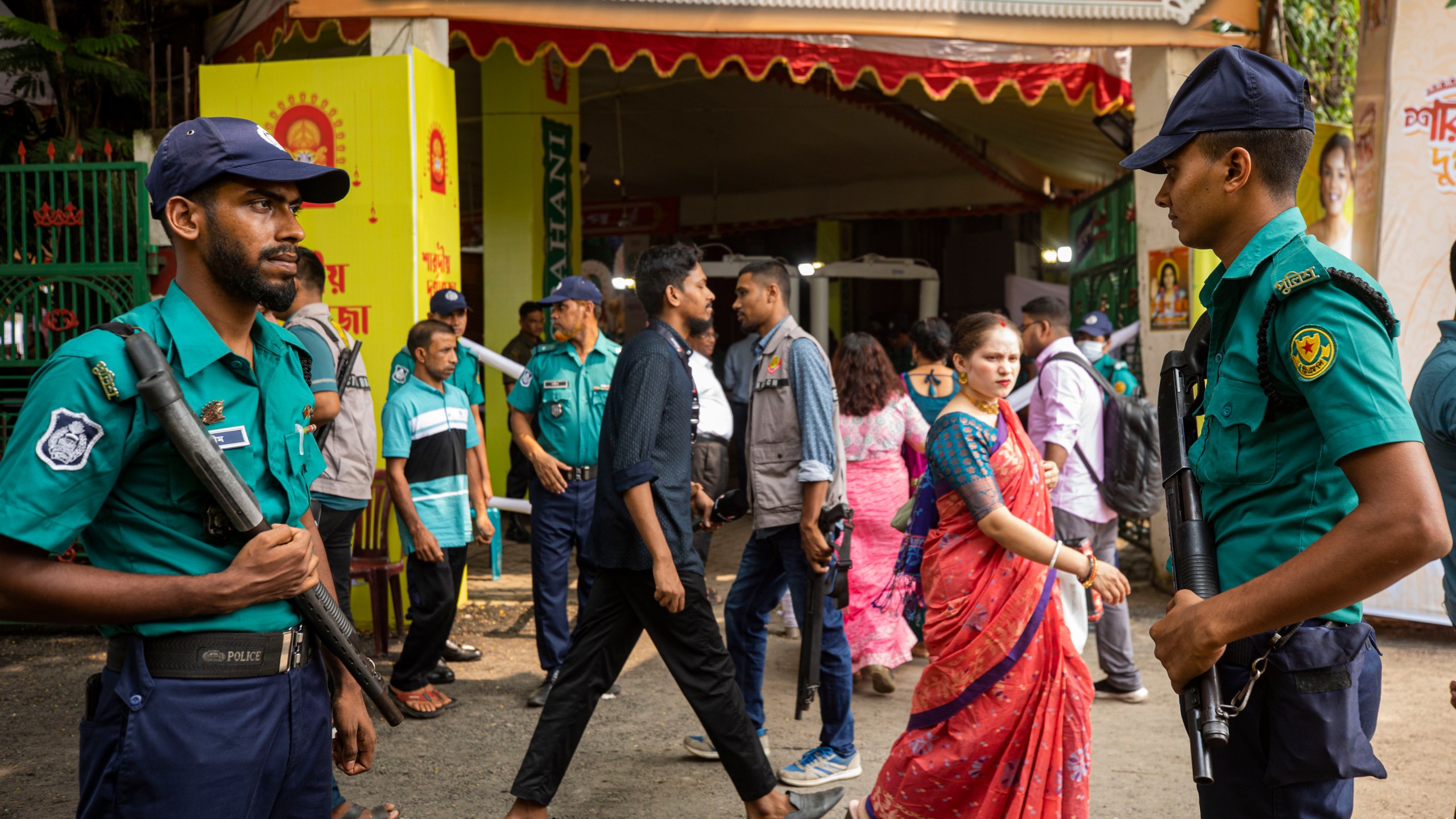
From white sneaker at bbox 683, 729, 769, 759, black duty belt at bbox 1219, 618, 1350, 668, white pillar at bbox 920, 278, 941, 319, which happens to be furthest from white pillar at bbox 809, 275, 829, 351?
black duty belt at bbox 1219, 618, 1350, 668

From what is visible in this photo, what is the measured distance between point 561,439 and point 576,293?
75 centimetres

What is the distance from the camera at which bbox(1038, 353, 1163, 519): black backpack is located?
5.13 metres

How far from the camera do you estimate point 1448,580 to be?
2.63 meters

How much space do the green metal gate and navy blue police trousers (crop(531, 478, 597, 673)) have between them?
268 centimetres

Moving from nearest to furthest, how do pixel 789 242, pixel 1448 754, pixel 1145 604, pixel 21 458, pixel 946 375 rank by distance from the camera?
pixel 21 458 < pixel 1448 754 < pixel 946 375 < pixel 1145 604 < pixel 789 242

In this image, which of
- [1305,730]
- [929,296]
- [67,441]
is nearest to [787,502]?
[1305,730]

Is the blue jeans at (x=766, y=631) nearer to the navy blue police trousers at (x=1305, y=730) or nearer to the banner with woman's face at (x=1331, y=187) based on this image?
the navy blue police trousers at (x=1305, y=730)

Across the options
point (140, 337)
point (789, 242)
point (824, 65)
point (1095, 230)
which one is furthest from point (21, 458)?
Result: point (789, 242)

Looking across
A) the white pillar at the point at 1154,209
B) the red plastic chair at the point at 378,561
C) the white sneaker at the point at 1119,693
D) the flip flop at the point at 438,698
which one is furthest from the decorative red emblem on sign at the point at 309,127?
the white pillar at the point at 1154,209

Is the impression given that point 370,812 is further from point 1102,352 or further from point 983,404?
point 1102,352

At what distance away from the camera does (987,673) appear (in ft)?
10.5

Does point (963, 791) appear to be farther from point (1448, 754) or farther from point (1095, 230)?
point (1095, 230)

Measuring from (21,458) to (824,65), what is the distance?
628 cm

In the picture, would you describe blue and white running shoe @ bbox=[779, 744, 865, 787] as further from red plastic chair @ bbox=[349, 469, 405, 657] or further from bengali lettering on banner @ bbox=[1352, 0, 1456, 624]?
bengali lettering on banner @ bbox=[1352, 0, 1456, 624]
